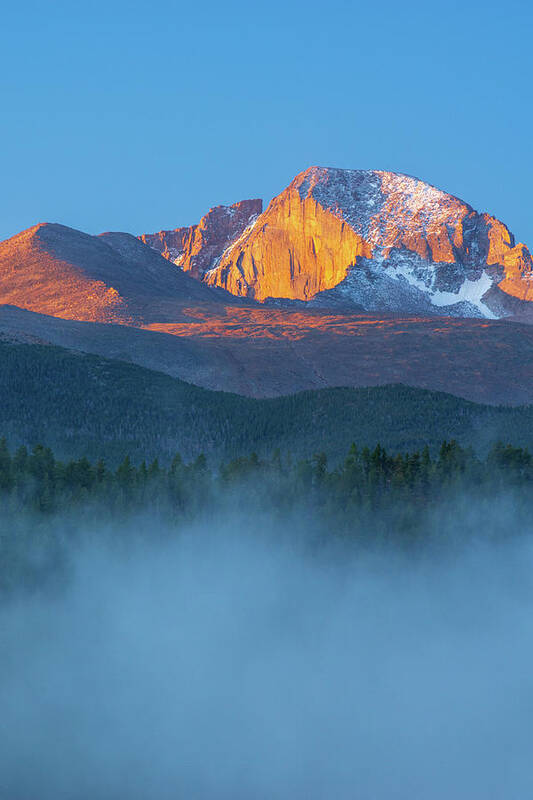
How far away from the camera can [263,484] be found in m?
81.6

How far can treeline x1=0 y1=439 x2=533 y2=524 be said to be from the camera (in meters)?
75.4

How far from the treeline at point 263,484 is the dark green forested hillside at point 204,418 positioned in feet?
39.8

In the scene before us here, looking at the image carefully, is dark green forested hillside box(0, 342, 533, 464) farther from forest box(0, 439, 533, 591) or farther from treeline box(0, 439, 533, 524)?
forest box(0, 439, 533, 591)

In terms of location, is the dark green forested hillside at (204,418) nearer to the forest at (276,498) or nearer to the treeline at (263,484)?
the treeline at (263,484)

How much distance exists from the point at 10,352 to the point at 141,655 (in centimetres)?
6040

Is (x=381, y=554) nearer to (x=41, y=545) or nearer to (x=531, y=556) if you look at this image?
(x=531, y=556)

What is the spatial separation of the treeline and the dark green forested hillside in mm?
12125

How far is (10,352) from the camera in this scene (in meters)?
121

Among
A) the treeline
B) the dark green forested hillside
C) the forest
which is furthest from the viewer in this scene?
the dark green forested hillside

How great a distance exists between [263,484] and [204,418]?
31492 mm

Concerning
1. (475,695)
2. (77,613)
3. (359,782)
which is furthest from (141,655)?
(475,695)

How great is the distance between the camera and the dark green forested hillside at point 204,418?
99438mm

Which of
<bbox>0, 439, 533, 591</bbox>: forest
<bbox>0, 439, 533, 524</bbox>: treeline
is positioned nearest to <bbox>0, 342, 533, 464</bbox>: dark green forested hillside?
<bbox>0, 439, 533, 524</bbox>: treeline

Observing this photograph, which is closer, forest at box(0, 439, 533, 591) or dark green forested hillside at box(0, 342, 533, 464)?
forest at box(0, 439, 533, 591)
